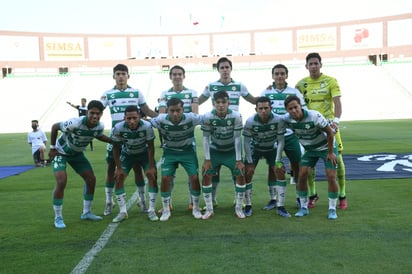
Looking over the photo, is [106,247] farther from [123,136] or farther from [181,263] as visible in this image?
[123,136]

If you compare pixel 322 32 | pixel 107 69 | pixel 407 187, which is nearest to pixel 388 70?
pixel 322 32

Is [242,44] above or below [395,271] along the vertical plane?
above

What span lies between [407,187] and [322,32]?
46874 millimetres

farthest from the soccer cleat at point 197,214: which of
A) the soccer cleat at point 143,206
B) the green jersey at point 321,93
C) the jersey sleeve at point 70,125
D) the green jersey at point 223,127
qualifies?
the green jersey at point 321,93

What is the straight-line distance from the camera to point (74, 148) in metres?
6.33

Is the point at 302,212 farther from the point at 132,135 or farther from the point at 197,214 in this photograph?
the point at 132,135

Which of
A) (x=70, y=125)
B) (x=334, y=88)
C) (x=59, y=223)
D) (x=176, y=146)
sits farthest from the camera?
(x=334, y=88)

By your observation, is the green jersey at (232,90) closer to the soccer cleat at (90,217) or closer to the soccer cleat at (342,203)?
the soccer cleat at (342,203)

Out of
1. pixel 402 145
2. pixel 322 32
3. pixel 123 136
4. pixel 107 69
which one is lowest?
pixel 402 145

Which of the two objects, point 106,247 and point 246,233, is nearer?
point 106,247

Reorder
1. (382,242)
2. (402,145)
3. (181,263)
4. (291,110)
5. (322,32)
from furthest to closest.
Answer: (322,32)
(402,145)
(291,110)
(382,242)
(181,263)

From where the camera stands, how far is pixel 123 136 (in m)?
6.43

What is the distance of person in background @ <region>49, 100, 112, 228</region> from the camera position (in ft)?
20.0

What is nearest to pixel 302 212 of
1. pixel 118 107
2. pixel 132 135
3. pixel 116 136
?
pixel 132 135
